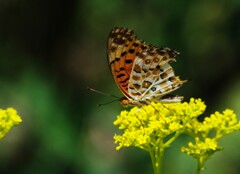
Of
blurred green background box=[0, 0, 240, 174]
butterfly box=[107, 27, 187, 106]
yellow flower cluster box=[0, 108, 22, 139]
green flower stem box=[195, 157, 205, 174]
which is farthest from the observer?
blurred green background box=[0, 0, 240, 174]

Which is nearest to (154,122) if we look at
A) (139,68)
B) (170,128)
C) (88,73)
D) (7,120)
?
(170,128)

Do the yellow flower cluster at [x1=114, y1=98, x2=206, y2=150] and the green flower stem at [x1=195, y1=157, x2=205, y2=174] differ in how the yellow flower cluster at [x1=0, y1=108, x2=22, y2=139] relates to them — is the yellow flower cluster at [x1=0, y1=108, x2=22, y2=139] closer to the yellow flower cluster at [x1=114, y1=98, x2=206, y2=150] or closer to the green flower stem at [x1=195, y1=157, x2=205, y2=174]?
the yellow flower cluster at [x1=114, y1=98, x2=206, y2=150]

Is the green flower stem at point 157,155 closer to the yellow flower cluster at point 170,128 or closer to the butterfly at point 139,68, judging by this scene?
the yellow flower cluster at point 170,128

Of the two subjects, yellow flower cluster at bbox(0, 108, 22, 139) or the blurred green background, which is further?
the blurred green background

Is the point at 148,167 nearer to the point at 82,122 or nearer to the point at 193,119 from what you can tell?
the point at 82,122

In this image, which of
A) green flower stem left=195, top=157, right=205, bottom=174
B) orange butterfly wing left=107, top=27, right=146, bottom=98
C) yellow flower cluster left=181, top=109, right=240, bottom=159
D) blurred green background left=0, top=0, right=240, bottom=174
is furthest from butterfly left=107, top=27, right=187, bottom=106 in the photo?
blurred green background left=0, top=0, right=240, bottom=174

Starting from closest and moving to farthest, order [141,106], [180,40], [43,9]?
[141,106], [180,40], [43,9]

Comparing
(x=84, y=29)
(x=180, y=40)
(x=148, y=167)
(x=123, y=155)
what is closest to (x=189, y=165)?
(x=148, y=167)
